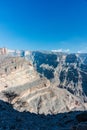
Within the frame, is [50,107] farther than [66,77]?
No

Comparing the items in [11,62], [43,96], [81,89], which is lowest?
[81,89]

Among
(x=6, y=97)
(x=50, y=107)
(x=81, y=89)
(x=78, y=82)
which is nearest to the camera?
(x=6, y=97)

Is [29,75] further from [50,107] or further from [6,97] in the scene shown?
[6,97]

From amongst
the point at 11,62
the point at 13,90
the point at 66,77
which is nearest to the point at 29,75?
the point at 11,62

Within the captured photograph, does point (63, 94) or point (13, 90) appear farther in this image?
point (63, 94)

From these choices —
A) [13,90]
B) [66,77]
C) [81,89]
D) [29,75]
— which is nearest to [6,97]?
[13,90]

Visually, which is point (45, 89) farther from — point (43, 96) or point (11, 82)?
point (11, 82)

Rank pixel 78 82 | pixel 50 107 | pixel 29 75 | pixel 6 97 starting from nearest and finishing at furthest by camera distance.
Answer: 1. pixel 6 97
2. pixel 50 107
3. pixel 29 75
4. pixel 78 82

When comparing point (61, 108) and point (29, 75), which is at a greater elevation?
point (29, 75)

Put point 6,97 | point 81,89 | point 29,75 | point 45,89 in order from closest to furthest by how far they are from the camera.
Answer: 1. point 6,97
2. point 45,89
3. point 29,75
4. point 81,89
